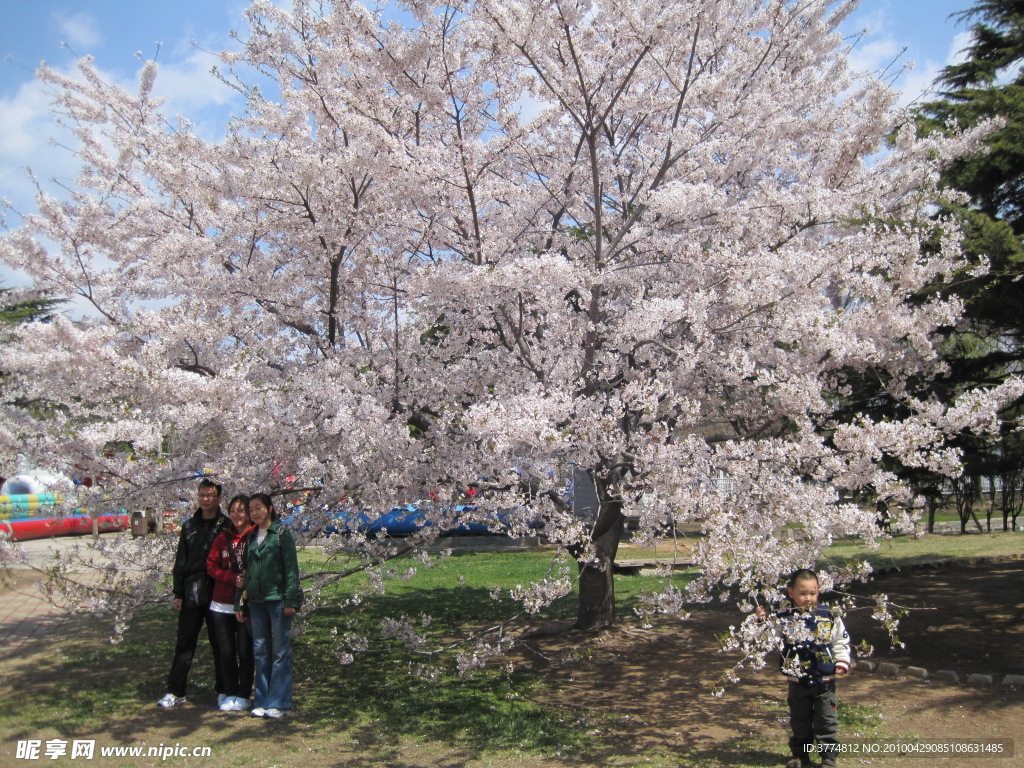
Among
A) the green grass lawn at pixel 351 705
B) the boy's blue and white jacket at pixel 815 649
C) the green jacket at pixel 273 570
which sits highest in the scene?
the green jacket at pixel 273 570

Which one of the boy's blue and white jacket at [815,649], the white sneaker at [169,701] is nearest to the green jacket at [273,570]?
the white sneaker at [169,701]

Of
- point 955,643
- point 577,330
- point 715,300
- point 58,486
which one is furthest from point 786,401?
point 58,486

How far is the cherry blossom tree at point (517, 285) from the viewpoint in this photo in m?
5.29

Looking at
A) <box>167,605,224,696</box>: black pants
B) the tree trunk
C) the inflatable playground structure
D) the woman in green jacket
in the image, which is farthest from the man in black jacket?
the tree trunk

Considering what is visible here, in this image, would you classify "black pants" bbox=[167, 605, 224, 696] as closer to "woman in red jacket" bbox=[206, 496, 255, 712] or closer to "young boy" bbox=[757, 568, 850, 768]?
"woman in red jacket" bbox=[206, 496, 255, 712]

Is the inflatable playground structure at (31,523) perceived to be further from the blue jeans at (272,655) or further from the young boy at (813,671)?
the young boy at (813,671)

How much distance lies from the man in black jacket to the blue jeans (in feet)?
1.27

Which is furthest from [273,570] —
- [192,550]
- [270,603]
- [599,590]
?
[599,590]

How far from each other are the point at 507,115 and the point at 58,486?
15.7ft

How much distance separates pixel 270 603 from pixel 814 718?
11.4ft

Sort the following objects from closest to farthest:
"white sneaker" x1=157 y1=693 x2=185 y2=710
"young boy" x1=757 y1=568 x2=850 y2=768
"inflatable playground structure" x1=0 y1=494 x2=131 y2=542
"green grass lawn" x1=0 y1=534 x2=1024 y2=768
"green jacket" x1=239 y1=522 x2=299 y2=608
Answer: "young boy" x1=757 y1=568 x2=850 y2=768, "green grass lawn" x1=0 y1=534 x2=1024 y2=768, "green jacket" x1=239 y1=522 x2=299 y2=608, "white sneaker" x1=157 y1=693 x2=185 y2=710, "inflatable playground structure" x1=0 y1=494 x2=131 y2=542

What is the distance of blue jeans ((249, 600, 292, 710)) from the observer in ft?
17.1

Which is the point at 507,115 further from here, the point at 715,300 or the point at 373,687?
the point at 373,687

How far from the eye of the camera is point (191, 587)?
214 inches
